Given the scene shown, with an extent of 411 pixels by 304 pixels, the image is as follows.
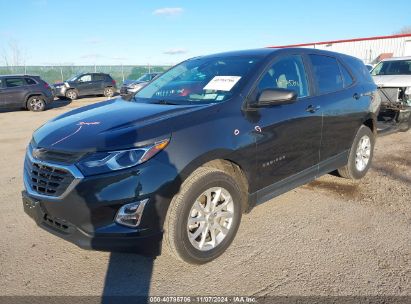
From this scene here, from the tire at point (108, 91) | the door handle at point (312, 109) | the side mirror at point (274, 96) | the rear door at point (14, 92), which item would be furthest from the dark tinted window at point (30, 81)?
the side mirror at point (274, 96)

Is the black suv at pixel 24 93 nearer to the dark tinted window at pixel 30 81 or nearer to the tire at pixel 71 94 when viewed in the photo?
the dark tinted window at pixel 30 81

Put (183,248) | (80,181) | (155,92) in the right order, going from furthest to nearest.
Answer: (155,92), (183,248), (80,181)

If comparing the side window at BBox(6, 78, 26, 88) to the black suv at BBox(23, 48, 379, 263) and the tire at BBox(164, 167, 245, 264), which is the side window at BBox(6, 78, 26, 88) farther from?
the tire at BBox(164, 167, 245, 264)

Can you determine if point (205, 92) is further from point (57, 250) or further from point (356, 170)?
point (356, 170)

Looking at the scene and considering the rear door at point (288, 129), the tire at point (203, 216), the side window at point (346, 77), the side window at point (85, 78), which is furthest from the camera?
the side window at point (85, 78)

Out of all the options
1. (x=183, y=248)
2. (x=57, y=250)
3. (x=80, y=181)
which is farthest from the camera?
(x=57, y=250)

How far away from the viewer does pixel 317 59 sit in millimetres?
4277

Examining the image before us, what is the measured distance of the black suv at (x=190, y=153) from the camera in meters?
2.58

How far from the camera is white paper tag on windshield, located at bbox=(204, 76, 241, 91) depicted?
339 cm

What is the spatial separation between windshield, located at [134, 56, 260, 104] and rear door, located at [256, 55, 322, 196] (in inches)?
11.1

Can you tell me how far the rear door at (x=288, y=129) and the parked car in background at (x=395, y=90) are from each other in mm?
4641

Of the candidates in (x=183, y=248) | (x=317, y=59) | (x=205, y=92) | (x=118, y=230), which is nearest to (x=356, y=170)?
(x=317, y=59)

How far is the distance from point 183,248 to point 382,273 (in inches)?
63.7

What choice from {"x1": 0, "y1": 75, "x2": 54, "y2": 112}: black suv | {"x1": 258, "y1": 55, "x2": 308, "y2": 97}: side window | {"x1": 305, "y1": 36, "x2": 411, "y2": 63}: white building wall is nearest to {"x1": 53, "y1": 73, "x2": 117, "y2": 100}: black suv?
{"x1": 0, "y1": 75, "x2": 54, "y2": 112}: black suv
